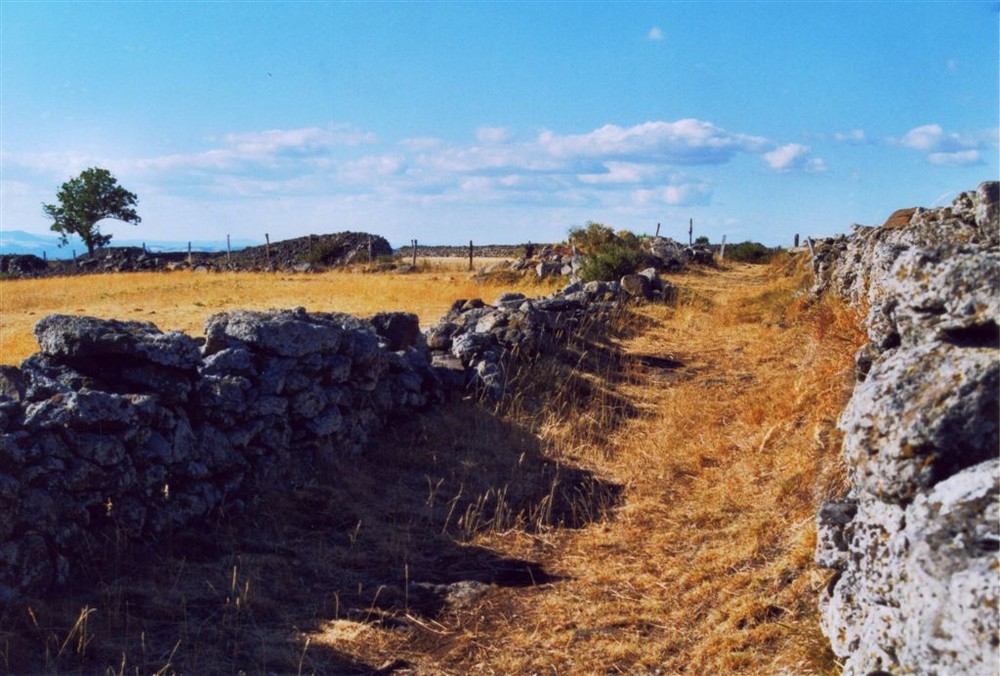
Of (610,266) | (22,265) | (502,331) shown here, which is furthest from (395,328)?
(22,265)

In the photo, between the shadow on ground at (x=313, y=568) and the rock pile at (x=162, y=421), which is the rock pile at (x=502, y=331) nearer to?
the rock pile at (x=162, y=421)

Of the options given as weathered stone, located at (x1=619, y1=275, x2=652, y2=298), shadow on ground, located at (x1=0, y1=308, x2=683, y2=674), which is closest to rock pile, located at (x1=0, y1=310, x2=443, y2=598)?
shadow on ground, located at (x1=0, y1=308, x2=683, y2=674)

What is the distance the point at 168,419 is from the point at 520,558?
2904 millimetres

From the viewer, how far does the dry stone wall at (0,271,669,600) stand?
5.82 m

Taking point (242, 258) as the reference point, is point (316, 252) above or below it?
above

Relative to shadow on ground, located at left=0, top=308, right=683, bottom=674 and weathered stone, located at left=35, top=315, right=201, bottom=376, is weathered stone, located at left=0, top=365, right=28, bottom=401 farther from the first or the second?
shadow on ground, located at left=0, top=308, right=683, bottom=674

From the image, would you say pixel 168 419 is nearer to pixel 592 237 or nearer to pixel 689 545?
pixel 689 545

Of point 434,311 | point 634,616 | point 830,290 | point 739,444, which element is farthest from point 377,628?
point 434,311

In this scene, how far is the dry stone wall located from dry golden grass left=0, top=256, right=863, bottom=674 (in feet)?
0.84

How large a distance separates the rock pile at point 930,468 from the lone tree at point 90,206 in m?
67.6

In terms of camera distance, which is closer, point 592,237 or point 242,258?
point 592,237

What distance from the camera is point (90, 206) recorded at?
66.2 metres

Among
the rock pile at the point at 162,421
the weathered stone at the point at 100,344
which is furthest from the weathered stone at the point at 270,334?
the weathered stone at the point at 100,344

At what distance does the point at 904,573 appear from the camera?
3152 mm
